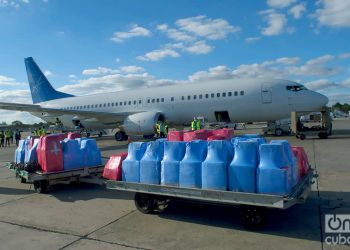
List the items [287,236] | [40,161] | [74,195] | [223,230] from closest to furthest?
[287,236] → [223,230] → [74,195] → [40,161]

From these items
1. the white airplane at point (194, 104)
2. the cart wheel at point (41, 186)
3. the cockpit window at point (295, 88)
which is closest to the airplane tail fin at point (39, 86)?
the white airplane at point (194, 104)

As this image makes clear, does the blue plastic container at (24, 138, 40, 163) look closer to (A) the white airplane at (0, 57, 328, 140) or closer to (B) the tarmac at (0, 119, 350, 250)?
(B) the tarmac at (0, 119, 350, 250)

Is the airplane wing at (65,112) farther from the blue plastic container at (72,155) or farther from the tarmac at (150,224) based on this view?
the tarmac at (150,224)

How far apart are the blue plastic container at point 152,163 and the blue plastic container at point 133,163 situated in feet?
0.42

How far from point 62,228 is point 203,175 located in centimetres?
240

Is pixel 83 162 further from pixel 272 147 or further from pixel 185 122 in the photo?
pixel 185 122

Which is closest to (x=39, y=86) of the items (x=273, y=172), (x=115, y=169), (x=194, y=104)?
(x=194, y=104)

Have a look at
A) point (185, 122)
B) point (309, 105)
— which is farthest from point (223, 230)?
point (185, 122)

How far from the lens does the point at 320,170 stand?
8.49 metres

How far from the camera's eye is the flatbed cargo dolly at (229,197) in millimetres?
4324

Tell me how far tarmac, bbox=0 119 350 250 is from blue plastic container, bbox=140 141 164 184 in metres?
0.64

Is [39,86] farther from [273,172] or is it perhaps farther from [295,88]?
[273,172]

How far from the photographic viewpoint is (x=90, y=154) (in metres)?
8.25

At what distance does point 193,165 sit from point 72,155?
13.6 ft
